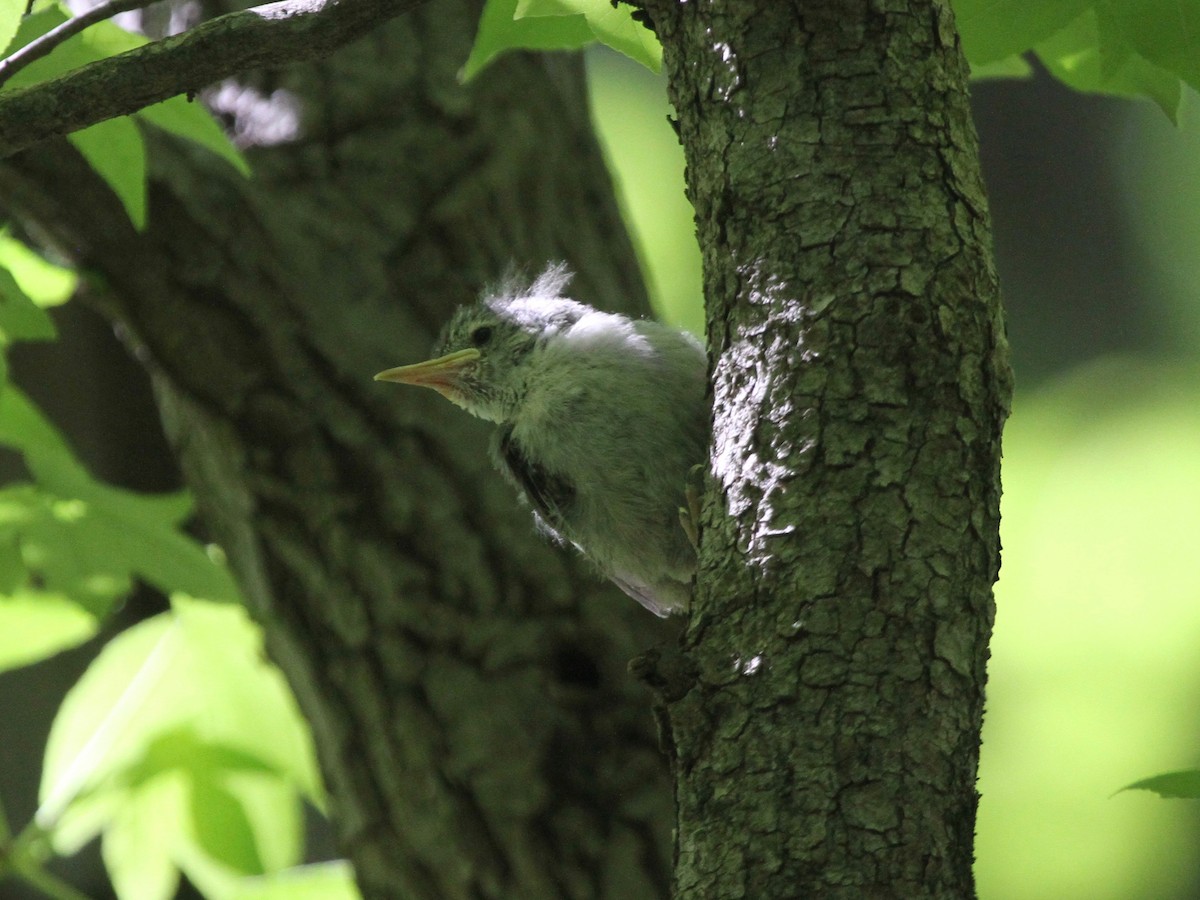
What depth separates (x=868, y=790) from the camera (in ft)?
3.40

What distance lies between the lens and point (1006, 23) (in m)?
1.28

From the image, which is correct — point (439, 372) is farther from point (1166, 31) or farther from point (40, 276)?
point (1166, 31)

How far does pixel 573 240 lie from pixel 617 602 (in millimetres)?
754

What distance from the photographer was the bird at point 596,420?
78.0 inches

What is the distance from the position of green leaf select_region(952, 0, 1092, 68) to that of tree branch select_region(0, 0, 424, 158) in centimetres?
56

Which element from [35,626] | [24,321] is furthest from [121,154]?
[35,626]

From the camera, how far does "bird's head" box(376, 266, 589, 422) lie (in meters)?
2.33

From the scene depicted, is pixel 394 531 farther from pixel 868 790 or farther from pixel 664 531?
pixel 868 790

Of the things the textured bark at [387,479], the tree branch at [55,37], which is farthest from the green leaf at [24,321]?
the textured bark at [387,479]

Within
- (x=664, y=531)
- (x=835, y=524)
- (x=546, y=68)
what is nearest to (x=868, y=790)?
(x=835, y=524)

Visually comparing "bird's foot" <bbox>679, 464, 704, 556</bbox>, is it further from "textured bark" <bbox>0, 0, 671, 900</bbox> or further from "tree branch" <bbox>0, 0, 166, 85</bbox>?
"tree branch" <bbox>0, 0, 166, 85</bbox>

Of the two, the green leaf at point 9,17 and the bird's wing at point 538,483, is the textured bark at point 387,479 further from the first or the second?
the green leaf at point 9,17

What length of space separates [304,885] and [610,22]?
5.22ft

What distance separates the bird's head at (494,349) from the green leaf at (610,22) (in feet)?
3.01
